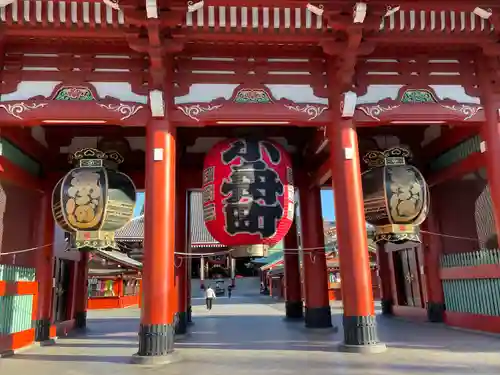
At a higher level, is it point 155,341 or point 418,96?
point 418,96

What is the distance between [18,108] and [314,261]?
8.23 meters

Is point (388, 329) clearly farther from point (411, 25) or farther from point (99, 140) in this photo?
point (99, 140)

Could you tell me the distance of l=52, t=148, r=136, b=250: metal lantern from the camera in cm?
815

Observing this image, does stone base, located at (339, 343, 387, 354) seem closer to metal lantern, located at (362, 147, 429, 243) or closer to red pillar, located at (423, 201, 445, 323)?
metal lantern, located at (362, 147, 429, 243)

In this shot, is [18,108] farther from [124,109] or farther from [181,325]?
[181,325]

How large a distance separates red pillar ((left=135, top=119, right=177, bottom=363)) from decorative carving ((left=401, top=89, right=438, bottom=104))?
4.86 meters

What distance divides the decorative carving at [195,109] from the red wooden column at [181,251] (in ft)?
13.8

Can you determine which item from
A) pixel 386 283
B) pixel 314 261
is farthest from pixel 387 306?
pixel 314 261

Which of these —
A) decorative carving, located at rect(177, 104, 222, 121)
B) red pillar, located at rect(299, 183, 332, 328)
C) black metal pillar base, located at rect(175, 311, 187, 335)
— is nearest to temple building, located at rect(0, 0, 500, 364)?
decorative carving, located at rect(177, 104, 222, 121)

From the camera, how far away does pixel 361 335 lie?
7.65 metres

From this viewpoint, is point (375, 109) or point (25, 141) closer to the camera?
point (375, 109)

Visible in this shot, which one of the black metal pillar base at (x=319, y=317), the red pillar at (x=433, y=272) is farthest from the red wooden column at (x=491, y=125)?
the black metal pillar base at (x=319, y=317)

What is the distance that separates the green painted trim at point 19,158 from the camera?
8.92m

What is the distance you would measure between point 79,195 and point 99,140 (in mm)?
3357
